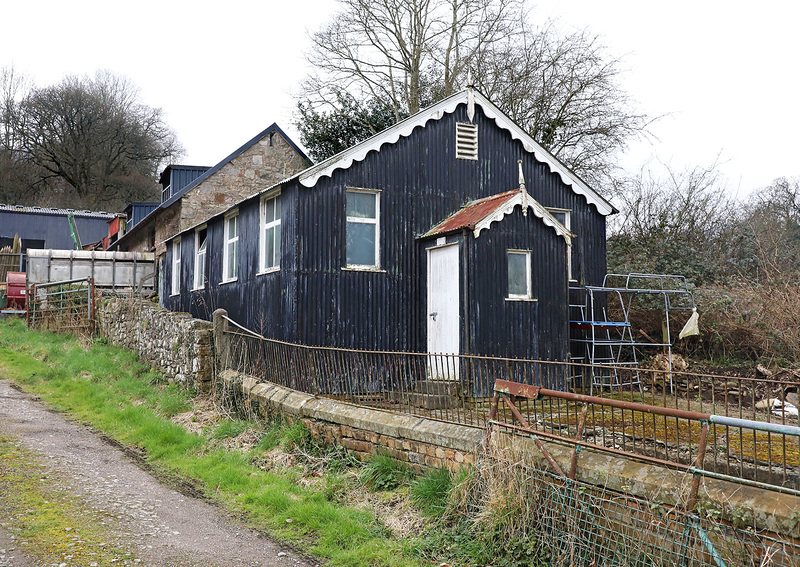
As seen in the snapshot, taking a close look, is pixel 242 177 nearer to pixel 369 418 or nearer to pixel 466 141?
pixel 466 141

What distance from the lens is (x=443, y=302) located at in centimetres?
1246

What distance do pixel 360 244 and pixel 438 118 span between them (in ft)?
10.4

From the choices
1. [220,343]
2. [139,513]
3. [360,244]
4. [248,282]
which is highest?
[360,244]

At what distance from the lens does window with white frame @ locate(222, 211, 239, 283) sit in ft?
48.5

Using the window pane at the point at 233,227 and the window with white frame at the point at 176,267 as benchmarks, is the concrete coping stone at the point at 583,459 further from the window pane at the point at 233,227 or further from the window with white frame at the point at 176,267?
the window with white frame at the point at 176,267

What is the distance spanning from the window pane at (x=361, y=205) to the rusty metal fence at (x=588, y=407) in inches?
120

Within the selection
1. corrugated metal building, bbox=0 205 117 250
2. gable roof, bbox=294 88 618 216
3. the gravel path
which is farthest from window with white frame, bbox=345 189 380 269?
corrugated metal building, bbox=0 205 117 250

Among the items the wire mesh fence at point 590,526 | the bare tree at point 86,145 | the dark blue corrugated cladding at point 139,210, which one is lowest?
the wire mesh fence at point 590,526

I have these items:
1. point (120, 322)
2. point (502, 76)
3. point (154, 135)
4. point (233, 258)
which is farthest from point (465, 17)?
point (154, 135)

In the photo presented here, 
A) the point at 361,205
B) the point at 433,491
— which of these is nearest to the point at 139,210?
the point at 361,205

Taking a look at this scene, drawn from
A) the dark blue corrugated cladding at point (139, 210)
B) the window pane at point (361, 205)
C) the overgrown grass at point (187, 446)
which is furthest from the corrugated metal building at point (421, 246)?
the dark blue corrugated cladding at point (139, 210)

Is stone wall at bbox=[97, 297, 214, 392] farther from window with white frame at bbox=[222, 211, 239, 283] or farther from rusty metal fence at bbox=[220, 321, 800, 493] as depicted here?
window with white frame at bbox=[222, 211, 239, 283]

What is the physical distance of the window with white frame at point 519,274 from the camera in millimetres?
12344

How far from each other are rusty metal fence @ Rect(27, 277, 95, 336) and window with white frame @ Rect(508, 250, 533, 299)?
12164 millimetres
